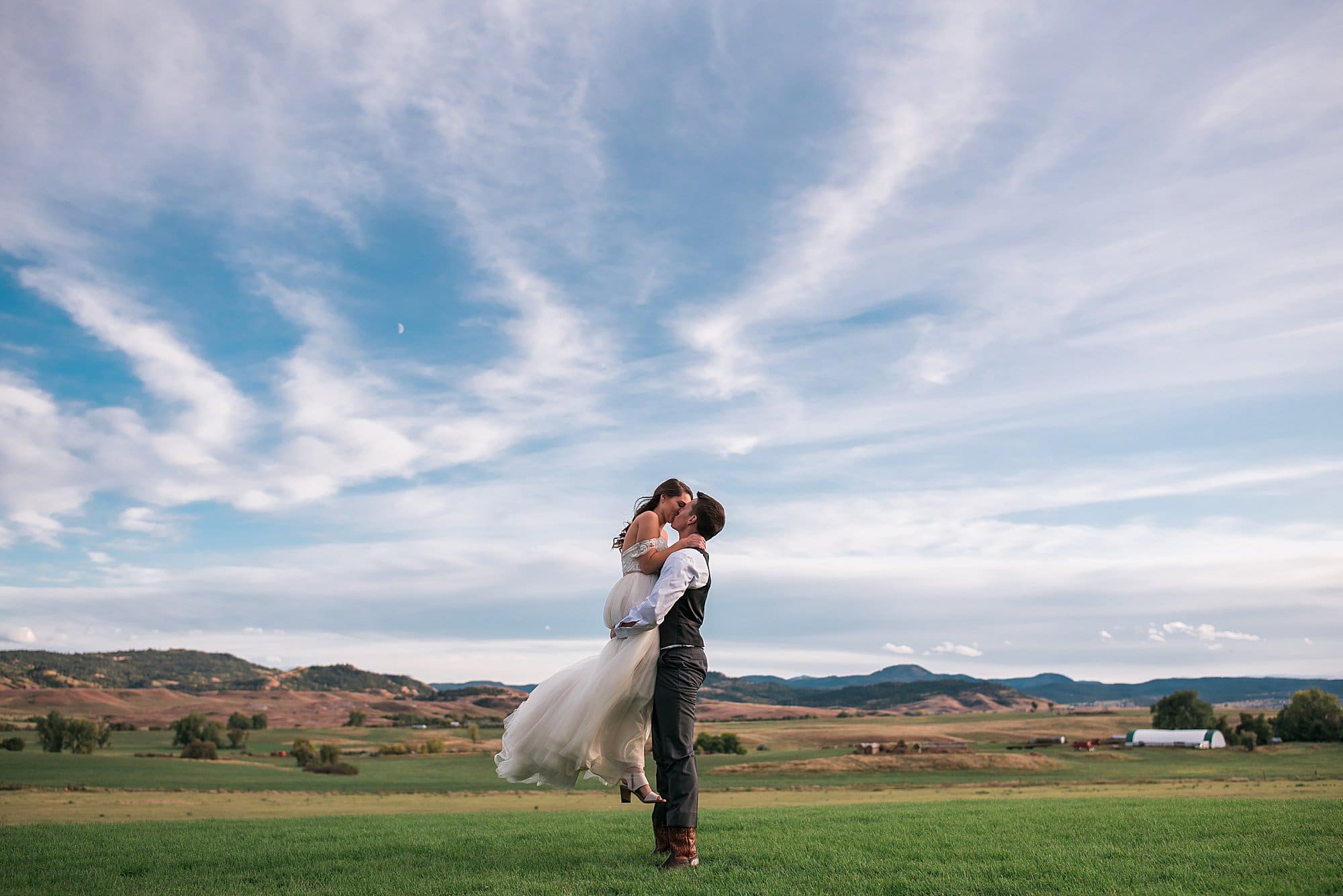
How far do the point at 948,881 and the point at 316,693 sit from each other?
178373 mm

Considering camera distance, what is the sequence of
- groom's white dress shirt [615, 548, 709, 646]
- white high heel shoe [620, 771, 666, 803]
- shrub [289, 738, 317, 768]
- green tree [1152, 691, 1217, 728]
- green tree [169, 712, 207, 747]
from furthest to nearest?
1. green tree [1152, 691, 1217, 728]
2. green tree [169, 712, 207, 747]
3. shrub [289, 738, 317, 768]
4. white high heel shoe [620, 771, 666, 803]
5. groom's white dress shirt [615, 548, 709, 646]

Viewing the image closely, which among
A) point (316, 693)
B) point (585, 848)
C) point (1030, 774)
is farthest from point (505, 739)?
point (316, 693)

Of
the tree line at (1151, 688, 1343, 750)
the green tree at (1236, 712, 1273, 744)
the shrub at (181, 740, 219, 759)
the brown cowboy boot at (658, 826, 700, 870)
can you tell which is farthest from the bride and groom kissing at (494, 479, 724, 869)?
the green tree at (1236, 712, 1273, 744)

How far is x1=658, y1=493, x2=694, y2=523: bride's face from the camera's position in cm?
834

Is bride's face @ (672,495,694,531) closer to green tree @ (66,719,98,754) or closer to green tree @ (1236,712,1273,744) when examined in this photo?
green tree @ (66,719,98,754)

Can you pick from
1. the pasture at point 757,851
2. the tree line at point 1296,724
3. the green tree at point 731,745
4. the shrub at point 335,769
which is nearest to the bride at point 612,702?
the pasture at point 757,851

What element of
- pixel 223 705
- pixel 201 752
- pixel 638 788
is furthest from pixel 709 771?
pixel 223 705

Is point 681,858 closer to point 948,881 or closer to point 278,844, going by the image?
point 948,881

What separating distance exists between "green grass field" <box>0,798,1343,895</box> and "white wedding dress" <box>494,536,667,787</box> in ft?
2.67

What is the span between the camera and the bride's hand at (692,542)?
786cm

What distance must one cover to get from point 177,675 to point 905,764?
151m

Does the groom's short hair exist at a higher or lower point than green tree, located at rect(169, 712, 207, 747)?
higher

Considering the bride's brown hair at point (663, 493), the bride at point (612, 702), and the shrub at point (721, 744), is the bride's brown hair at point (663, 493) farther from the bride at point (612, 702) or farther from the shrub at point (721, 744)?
the shrub at point (721, 744)

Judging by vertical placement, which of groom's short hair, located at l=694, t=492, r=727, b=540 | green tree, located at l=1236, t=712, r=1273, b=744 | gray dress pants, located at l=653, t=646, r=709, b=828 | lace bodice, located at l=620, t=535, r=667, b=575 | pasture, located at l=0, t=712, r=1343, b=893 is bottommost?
green tree, located at l=1236, t=712, r=1273, b=744
